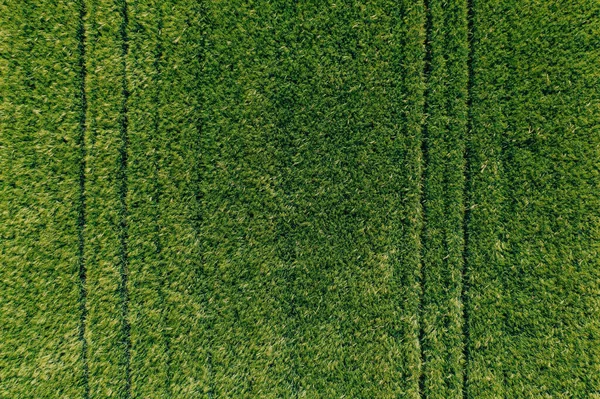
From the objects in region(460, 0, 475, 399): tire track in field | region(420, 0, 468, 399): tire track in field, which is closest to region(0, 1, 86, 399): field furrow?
region(420, 0, 468, 399): tire track in field

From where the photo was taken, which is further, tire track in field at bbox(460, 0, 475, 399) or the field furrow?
tire track in field at bbox(460, 0, 475, 399)

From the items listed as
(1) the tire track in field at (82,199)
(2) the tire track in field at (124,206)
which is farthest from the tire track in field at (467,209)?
(1) the tire track in field at (82,199)

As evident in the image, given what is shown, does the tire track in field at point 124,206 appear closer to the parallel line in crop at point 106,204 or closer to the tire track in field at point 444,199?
the parallel line in crop at point 106,204

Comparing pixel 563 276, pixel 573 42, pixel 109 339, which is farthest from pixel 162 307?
pixel 573 42

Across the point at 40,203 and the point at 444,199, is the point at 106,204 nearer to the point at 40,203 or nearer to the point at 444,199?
the point at 40,203

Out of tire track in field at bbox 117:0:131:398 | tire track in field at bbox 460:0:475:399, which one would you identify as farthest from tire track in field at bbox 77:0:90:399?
tire track in field at bbox 460:0:475:399

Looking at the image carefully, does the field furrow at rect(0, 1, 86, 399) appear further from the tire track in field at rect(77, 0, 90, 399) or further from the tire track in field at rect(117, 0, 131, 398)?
the tire track in field at rect(117, 0, 131, 398)

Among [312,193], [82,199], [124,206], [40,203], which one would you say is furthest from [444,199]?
[40,203]

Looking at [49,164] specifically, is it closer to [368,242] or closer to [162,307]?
[162,307]

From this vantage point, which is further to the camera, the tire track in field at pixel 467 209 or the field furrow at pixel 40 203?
the tire track in field at pixel 467 209
